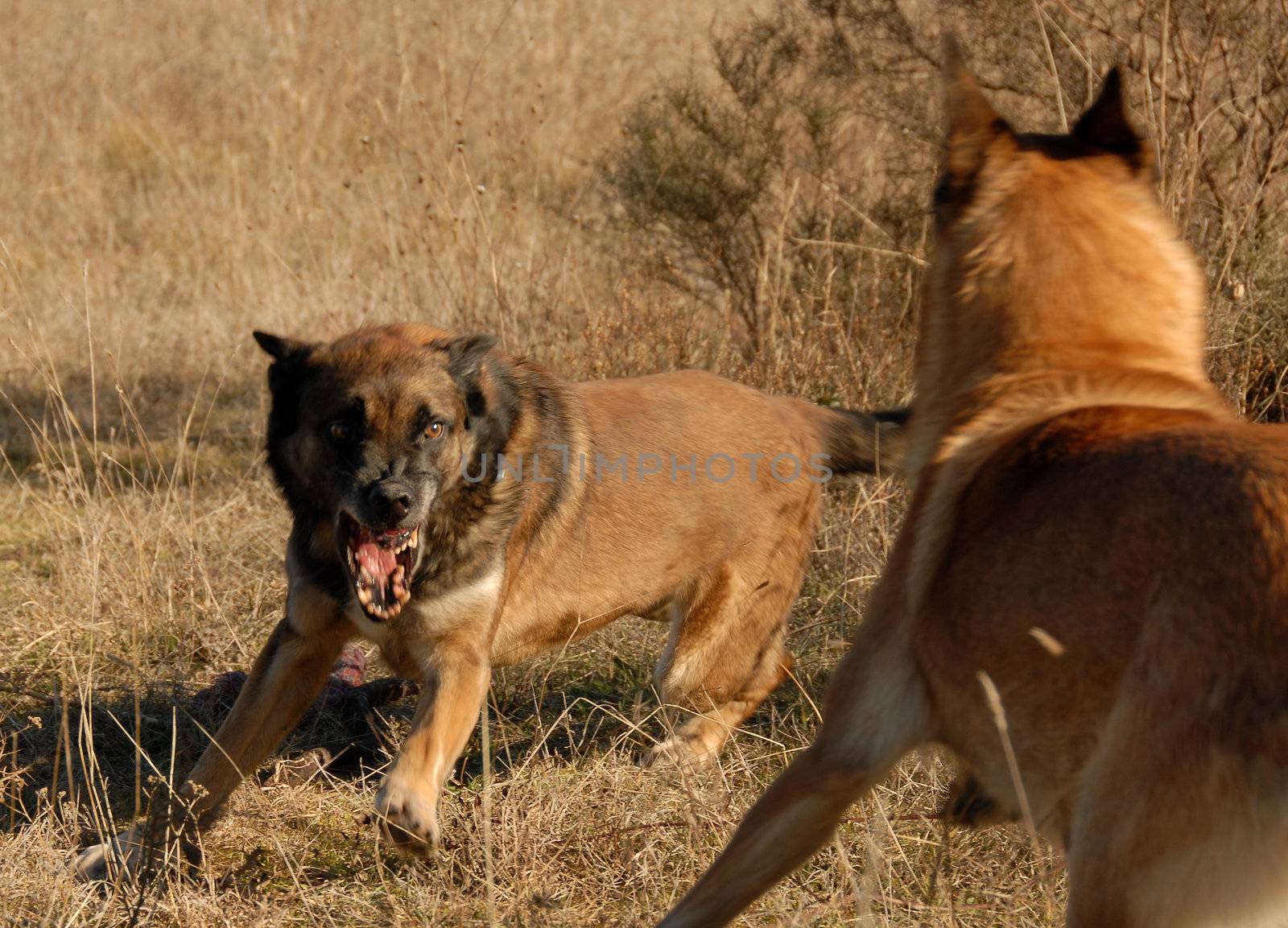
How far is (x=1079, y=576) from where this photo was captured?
164 cm

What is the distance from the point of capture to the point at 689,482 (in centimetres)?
409

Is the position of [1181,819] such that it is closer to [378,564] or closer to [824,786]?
[824,786]

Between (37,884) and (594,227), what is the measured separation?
18.8 feet

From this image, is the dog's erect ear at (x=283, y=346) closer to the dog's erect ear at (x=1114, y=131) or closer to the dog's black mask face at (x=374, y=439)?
the dog's black mask face at (x=374, y=439)

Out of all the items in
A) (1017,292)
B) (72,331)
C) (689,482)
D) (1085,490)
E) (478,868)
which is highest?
(1017,292)

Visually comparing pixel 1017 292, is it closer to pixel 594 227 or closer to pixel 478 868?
pixel 478 868

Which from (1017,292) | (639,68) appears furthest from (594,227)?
(1017,292)

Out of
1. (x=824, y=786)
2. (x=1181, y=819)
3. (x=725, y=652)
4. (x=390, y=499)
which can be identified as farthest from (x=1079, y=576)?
(x=725, y=652)

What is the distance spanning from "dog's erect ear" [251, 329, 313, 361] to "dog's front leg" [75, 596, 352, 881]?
2.41 ft

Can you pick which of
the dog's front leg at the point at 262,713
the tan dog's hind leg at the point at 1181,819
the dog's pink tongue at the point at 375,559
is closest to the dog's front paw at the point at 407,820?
the dog's front leg at the point at 262,713

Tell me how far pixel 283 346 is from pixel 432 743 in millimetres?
1307

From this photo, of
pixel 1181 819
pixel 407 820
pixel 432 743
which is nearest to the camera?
pixel 1181 819

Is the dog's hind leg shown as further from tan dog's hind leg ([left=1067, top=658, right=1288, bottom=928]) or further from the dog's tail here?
the dog's tail

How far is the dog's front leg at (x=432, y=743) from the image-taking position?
9.72 feet
